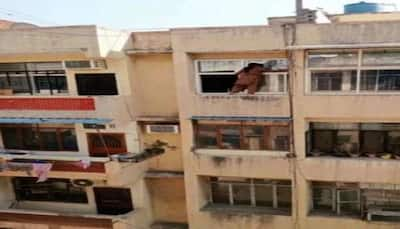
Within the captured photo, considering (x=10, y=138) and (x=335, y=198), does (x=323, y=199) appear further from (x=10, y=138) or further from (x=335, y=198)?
(x=10, y=138)

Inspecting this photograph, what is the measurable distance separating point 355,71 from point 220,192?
5.73m

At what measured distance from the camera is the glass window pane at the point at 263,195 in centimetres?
1240

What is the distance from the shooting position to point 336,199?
1192 centimetres

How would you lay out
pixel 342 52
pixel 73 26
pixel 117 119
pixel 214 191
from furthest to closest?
pixel 214 191 < pixel 117 119 < pixel 73 26 < pixel 342 52

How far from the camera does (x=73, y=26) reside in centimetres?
1099

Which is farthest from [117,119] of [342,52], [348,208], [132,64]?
[348,208]

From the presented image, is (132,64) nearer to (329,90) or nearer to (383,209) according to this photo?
(329,90)

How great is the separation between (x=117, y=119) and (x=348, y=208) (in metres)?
7.60

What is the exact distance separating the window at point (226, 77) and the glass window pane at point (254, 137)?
1.17m

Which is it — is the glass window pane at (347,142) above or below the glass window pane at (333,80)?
below

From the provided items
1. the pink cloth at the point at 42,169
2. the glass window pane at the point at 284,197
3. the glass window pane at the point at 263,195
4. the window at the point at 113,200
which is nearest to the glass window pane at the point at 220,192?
the glass window pane at the point at 263,195

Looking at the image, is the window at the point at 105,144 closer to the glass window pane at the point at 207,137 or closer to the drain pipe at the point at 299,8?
the glass window pane at the point at 207,137

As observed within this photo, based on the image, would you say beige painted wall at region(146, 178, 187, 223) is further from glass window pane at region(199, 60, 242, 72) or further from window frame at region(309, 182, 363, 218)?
window frame at region(309, 182, 363, 218)

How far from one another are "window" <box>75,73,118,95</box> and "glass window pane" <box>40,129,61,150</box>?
2.07 meters
